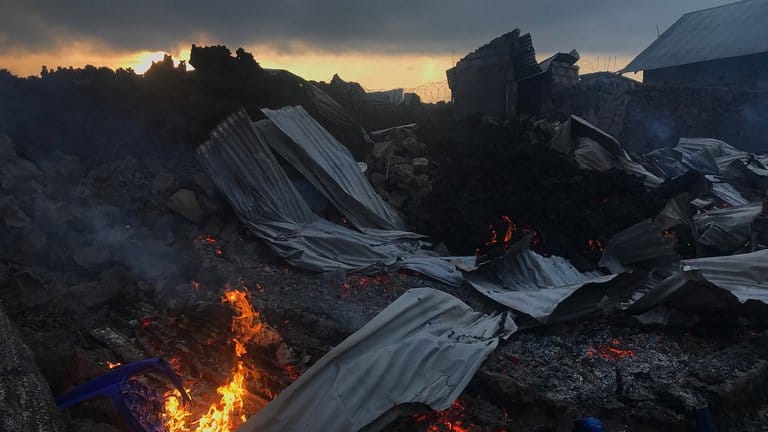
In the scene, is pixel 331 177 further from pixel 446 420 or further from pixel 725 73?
pixel 725 73

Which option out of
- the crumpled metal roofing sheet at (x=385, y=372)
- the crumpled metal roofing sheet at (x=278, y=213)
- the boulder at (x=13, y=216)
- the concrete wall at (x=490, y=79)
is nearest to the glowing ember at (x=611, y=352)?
the crumpled metal roofing sheet at (x=385, y=372)

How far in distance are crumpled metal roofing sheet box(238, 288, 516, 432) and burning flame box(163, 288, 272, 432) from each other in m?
0.72

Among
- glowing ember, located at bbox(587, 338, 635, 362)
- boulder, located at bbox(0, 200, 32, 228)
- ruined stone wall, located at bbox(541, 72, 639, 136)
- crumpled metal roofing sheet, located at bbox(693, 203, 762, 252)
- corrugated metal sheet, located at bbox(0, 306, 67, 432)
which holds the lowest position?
glowing ember, located at bbox(587, 338, 635, 362)

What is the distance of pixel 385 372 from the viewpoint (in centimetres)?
318

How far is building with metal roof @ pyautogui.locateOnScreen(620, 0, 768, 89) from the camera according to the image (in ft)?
64.7

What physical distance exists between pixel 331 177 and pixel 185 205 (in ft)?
6.56

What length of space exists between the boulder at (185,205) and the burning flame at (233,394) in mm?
1861

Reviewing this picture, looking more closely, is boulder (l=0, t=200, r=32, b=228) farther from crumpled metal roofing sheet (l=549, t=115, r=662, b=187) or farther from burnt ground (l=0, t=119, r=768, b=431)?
crumpled metal roofing sheet (l=549, t=115, r=662, b=187)

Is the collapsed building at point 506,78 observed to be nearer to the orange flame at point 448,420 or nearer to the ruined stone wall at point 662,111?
the ruined stone wall at point 662,111

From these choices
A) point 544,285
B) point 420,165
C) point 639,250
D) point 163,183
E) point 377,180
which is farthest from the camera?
point 420,165

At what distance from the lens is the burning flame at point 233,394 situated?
11.0 feet

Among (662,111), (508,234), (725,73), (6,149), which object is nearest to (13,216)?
(6,149)

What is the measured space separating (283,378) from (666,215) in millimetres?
5788

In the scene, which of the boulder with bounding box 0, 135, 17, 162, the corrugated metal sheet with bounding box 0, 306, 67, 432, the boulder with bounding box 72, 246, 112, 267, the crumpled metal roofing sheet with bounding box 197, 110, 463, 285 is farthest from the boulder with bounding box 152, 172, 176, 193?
the corrugated metal sheet with bounding box 0, 306, 67, 432
